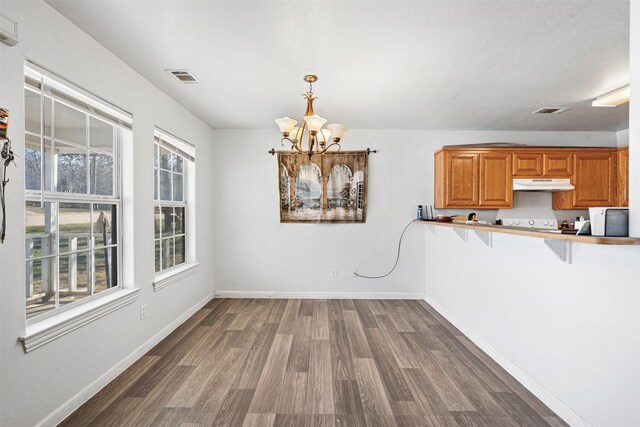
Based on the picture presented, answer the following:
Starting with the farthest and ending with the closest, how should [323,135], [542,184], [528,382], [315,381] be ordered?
1. [542,184]
2. [323,135]
3. [315,381]
4. [528,382]

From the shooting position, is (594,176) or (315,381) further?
(594,176)

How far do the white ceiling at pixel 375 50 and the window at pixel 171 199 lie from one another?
1.87 feet

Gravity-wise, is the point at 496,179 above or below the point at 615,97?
below

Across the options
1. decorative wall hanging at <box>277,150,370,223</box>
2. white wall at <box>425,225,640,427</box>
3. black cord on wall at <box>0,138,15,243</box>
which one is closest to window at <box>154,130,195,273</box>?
decorative wall hanging at <box>277,150,370,223</box>

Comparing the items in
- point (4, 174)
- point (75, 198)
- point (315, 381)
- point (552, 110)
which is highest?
point (552, 110)

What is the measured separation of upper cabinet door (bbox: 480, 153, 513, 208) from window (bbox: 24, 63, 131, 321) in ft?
14.0

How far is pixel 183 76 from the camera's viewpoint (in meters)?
2.89

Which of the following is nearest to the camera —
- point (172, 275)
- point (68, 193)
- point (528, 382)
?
point (68, 193)

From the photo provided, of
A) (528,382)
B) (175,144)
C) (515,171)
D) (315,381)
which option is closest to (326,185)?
(175,144)

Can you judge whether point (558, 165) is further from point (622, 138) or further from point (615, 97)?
point (615, 97)

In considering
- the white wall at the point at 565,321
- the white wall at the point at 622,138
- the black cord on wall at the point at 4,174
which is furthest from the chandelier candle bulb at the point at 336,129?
the white wall at the point at 622,138

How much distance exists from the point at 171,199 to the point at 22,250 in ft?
6.72

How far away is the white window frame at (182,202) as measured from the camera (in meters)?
3.33

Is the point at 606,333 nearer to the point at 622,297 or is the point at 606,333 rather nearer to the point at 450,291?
the point at 622,297
